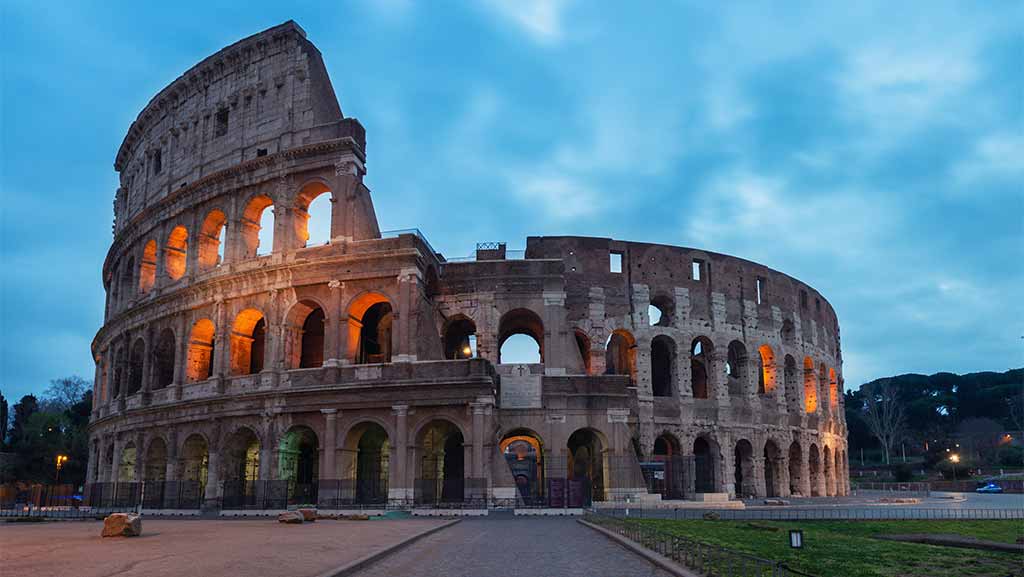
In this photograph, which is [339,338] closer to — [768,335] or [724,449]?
[724,449]

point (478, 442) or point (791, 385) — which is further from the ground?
point (791, 385)

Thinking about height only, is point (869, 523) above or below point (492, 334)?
below

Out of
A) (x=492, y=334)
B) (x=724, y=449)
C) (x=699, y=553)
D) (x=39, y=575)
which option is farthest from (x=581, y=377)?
(x=39, y=575)

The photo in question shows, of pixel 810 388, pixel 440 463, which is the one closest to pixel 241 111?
pixel 440 463

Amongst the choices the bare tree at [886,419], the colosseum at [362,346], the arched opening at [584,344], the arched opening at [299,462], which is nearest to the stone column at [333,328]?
the colosseum at [362,346]

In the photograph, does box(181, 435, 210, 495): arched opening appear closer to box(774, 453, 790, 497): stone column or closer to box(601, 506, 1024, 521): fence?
box(601, 506, 1024, 521): fence

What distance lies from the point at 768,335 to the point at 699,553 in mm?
32589

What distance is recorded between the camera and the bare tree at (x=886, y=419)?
7350cm

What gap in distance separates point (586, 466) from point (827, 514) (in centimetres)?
1371

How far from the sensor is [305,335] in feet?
115

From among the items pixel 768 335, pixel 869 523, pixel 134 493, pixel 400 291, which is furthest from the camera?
pixel 768 335

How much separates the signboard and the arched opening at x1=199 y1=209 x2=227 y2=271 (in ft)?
46.9

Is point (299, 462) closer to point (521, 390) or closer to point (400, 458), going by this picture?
point (400, 458)

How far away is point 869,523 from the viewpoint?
73.4 ft
